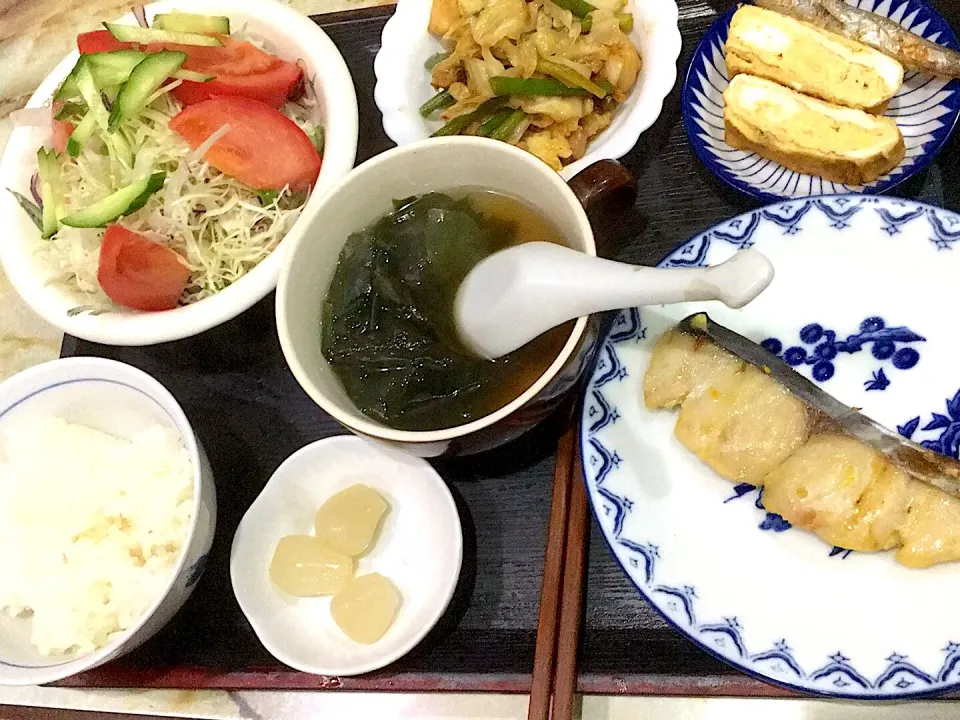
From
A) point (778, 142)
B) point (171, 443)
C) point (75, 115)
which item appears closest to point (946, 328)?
point (778, 142)

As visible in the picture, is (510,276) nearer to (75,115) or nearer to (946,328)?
(946,328)

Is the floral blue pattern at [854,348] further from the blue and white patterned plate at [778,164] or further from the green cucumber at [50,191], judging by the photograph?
the green cucumber at [50,191]

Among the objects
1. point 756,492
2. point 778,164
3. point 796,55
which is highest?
point 796,55

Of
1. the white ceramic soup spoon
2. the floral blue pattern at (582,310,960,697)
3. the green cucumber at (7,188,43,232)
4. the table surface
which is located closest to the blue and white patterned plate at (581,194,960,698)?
the floral blue pattern at (582,310,960,697)

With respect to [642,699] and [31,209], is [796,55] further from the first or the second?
[31,209]

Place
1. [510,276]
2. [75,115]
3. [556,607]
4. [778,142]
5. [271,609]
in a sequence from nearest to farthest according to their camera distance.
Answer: [510,276]
[556,607]
[271,609]
[778,142]
[75,115]

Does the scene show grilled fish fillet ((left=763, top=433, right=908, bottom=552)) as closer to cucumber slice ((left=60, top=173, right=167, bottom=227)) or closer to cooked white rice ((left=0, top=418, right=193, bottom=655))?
cooked white rice ((left=0, top=418, right=193, bottom=655))

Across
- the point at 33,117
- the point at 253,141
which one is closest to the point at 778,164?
the point at 253,141
